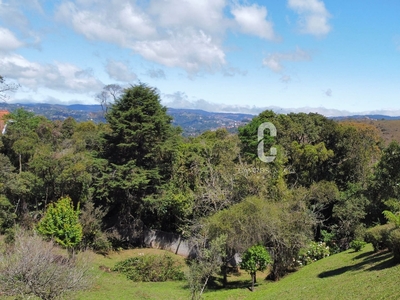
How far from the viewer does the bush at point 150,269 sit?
18719mm

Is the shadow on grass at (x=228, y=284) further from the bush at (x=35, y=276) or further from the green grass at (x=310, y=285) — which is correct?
the bush at (x=35, y=276)

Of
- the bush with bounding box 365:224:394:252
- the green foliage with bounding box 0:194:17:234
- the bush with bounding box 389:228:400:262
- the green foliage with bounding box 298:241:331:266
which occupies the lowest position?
the green foliage with bounding box 298:241:331:266

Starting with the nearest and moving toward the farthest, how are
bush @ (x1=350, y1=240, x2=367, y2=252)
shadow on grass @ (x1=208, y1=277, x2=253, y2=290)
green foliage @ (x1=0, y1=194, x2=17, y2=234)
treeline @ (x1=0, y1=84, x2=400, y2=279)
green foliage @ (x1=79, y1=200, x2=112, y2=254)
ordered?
shadow on grass @ (x1=208, y1=277, x2=253, y2=290), bush @ (x1=350, y1=240, x2=367, y2=252), treeline @ (x1=0, y1=84, x2=400, y2=279), green foliage @ (x1=79, y1=200, x2=112, y2=254), green foliage @ (x1=0, y1=194, x2=17, y2=234)

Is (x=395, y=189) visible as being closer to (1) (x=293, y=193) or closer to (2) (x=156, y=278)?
(1) (x=293, y=193)

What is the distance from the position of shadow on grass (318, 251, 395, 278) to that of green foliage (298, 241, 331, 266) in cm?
472

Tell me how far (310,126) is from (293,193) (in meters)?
11.5

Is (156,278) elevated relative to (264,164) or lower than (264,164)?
lower

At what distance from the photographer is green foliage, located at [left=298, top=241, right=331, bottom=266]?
20.8 metres

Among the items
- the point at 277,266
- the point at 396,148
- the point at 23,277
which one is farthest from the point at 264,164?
the point at 23,277

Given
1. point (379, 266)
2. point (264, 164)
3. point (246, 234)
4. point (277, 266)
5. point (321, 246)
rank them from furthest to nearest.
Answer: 1. point (264, 164)
2. point (321, 246)
3. point (277, 266)
4. point (246, 234)
5. point (379, 266)

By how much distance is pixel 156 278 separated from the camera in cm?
1873

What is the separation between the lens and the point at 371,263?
13.7 m

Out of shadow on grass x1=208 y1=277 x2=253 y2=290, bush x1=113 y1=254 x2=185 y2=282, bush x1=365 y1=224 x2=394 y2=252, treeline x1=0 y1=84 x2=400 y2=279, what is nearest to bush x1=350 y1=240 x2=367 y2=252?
bush x1=365 y1=224 x2=394 y2=252

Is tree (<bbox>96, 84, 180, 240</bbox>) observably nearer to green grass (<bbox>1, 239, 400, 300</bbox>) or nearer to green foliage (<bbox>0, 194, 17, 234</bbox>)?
green grass (<bbox>1, 239, 400, 300</bbox>)
